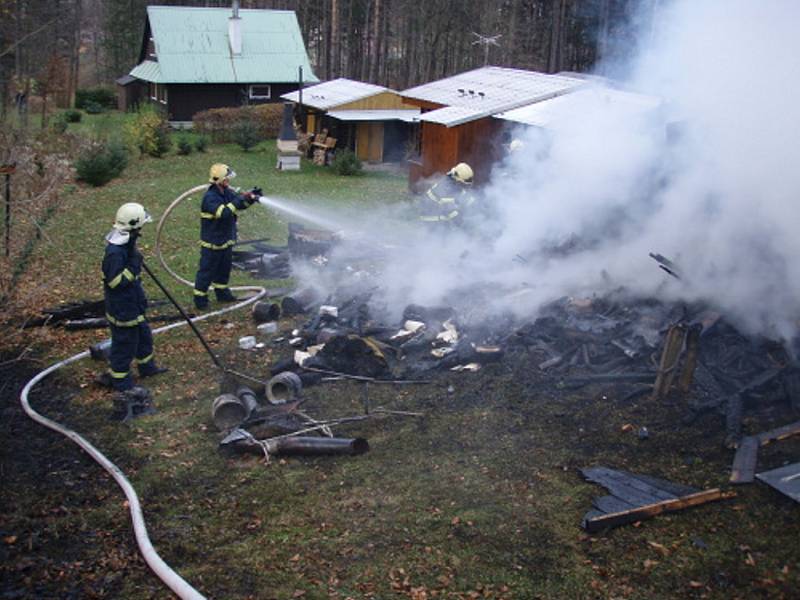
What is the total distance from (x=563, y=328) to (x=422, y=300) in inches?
86.5

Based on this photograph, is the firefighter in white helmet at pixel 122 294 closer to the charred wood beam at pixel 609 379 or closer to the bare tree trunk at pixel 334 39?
the charred wood beam at pixel 609 379

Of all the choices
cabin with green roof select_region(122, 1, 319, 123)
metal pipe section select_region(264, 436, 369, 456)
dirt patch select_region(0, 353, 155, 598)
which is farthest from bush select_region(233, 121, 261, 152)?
metal pipe section select_region(264, 436, 369, 456)

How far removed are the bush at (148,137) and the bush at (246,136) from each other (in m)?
2.64

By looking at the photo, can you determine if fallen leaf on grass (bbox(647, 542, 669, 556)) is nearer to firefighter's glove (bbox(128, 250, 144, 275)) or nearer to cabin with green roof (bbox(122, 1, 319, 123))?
firefighter's glove (bbox(128, 250, 144, 275))

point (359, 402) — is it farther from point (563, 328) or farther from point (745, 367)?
point (745, 367)

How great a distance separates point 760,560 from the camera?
5109 mm

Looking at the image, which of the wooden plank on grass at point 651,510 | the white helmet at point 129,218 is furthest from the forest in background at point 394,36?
the wooden plank on grass at point 651,510

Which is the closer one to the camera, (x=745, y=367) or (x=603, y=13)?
(x=745, y=367)

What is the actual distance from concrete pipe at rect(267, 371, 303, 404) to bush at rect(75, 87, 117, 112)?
122 ft

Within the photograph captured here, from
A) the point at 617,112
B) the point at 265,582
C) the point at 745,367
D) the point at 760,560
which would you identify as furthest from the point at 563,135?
the point at 265,582

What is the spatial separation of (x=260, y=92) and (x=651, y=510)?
1312 inches

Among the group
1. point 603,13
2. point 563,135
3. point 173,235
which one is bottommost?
point 173,235

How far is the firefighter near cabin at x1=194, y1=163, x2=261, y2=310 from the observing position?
10742mm

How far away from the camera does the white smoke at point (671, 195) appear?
7.95m
